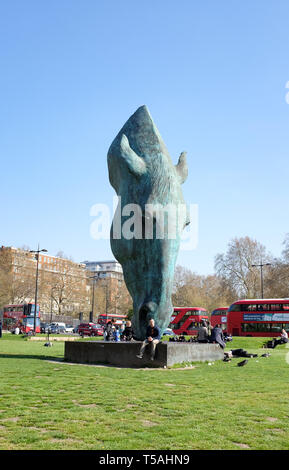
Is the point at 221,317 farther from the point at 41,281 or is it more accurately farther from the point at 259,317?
the point at 41,281

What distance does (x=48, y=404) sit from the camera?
19.5 feet

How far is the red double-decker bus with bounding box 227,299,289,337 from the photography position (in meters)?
30.6

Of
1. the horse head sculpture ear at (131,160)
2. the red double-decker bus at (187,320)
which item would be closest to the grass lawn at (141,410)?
the horse head sculpture ear at (131,160)

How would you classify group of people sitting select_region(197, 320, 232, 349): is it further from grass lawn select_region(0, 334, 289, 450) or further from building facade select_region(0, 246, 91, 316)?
building facade select_region(0, 246, 91, 316)

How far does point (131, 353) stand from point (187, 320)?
28.3 metres

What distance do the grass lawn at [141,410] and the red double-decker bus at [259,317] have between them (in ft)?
71.7

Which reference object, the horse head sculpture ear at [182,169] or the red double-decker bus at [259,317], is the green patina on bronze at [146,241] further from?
the red double-decker bus at [259,317]

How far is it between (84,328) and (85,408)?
3684cm

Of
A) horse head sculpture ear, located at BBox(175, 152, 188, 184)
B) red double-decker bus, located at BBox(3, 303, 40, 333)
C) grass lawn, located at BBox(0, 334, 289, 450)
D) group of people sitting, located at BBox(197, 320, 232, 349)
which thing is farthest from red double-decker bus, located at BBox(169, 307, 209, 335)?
grass lawn, located at BBox(0, 334, 289, 450)

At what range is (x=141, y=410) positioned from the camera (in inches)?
223

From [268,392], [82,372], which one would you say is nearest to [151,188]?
[82,372]

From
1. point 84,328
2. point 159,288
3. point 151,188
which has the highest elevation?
point 151,188

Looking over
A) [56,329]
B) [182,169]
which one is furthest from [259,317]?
[56,329]
